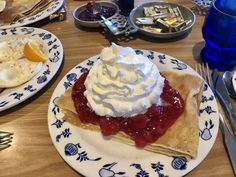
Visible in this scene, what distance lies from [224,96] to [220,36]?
230 mm

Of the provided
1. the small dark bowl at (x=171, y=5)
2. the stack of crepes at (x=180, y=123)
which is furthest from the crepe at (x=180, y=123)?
the small dark bowl at (x=171, y=5)

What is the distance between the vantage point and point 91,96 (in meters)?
0.82

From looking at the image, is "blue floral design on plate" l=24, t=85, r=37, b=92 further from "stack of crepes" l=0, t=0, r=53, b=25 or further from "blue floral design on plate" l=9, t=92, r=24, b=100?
"stack of crepes" l=0, t=0, r=53, b=25

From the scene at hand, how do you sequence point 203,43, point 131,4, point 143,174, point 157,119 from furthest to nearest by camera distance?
point 131,4 < point 203,43 < point 157,119 < point 143,174

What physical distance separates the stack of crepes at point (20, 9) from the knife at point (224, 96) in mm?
911

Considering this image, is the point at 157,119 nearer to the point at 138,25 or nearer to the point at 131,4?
the point at 138,25

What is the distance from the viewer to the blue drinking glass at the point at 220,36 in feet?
3.09

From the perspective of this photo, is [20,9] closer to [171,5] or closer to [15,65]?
[15,65]

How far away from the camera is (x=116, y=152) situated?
753mm

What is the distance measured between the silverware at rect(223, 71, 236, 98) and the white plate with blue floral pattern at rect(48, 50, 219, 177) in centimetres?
9

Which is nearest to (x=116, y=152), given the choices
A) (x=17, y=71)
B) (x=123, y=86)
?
(x=123, y=86)

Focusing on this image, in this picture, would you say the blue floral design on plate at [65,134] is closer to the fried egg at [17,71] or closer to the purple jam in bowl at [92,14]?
the fried egg at [17,71]

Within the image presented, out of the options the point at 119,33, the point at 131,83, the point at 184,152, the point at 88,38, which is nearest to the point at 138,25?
the point at 119,33

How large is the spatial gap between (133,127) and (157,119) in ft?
0.24
